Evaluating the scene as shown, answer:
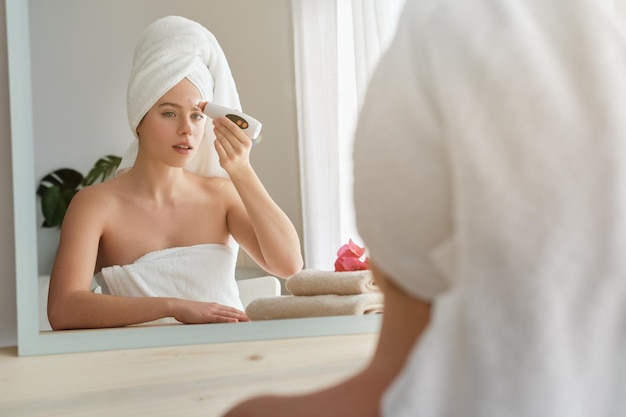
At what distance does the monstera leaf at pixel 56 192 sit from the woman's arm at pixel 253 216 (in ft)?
0.69

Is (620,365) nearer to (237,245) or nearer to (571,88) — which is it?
(571,88)

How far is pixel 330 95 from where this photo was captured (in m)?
1.21

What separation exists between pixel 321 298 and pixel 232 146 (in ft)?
0.88

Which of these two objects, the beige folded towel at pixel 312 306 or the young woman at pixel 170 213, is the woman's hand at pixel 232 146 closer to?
the young woman at pixel 170 213

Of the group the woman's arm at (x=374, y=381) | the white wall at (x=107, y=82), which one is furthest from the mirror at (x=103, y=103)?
the woman's arm at (x=374, y=381)

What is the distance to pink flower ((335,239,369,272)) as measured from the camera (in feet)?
3.90

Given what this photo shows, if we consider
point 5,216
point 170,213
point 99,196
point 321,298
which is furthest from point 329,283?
point 5,216

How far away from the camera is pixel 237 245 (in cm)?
112

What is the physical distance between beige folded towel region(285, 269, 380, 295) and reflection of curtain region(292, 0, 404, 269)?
17 mm

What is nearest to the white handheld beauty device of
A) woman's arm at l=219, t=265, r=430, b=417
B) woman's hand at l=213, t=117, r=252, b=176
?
woman's hand at l=213, t=117, r=252, b=176

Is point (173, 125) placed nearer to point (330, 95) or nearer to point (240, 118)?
point (240, 118)

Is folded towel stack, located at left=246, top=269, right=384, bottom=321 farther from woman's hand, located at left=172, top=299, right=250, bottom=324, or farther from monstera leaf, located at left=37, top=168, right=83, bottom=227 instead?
monstera leaf, located at left=37, top=168, right=83, bottom=227

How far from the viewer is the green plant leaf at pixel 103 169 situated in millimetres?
1082

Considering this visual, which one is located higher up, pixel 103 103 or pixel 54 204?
pixel 103 103
